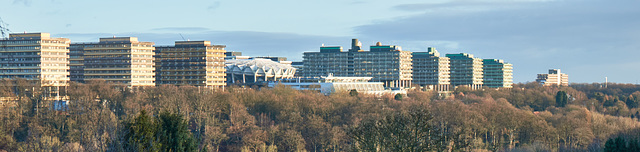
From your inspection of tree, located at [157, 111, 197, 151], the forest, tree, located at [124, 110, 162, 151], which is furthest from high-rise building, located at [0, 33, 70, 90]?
tree, located at [124, 110, 162, 151]

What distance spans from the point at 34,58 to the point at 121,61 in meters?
21.5

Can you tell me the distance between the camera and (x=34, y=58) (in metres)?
177

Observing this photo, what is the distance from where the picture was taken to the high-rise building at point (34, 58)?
17650 centimetres

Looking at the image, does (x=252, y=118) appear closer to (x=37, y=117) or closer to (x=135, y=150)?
(x=37, y=117)

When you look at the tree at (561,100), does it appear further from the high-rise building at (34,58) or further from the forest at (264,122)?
the high-rise building at (34,58)

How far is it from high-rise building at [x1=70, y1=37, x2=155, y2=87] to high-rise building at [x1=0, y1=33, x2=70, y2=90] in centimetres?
1208

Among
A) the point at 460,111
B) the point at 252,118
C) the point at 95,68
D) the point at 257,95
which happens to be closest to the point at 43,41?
the point at 95,68

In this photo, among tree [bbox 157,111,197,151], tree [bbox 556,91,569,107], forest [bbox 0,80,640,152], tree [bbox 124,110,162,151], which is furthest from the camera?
tree [bbox 556,91,569,107]

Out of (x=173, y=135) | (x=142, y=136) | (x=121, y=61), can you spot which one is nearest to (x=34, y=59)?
(x=121, y=61)

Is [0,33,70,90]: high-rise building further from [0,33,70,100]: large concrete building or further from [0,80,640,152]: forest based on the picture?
[0,80,640,152]: forest

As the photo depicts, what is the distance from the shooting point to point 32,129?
372 ft

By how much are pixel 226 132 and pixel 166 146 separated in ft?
202

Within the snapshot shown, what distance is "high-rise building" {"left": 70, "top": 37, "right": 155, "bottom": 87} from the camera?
189625 mm

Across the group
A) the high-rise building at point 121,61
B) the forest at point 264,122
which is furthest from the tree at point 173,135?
the high-rise building at point 121,61
